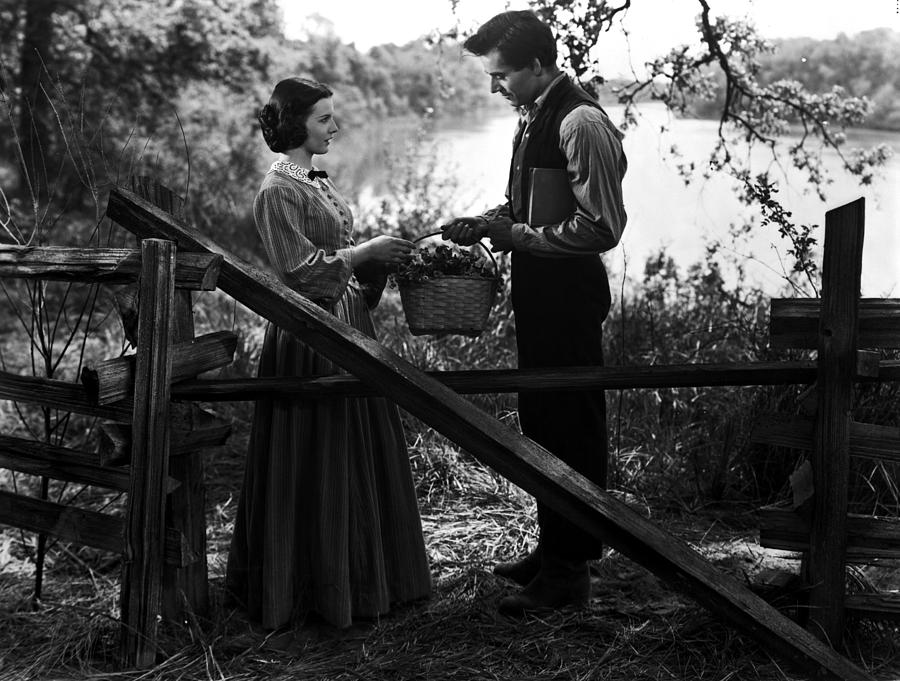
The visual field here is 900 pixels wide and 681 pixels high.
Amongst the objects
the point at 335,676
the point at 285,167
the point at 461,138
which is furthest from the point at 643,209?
the point at 335,676

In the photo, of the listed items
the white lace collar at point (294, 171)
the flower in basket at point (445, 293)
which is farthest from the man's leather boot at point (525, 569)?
the white lace collar at point (294, 171)

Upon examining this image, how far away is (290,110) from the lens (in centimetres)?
384

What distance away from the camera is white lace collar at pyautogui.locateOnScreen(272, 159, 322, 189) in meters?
3.83

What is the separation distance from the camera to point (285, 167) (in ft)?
12.6

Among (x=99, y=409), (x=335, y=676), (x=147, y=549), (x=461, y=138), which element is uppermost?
(x=461, y=138)

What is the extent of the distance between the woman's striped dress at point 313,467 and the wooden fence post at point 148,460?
48cm

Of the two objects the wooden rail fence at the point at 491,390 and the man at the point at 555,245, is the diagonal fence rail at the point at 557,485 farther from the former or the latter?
the man at the point at 555,245

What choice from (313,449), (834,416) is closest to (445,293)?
(313,449)

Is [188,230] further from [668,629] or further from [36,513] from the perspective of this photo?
[668,629]

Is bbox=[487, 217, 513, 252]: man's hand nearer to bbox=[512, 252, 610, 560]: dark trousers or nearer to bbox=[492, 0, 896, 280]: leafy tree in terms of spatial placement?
bbox=[512, 252, 610, 560]: dark trousers

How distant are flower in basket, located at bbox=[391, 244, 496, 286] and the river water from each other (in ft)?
12.4

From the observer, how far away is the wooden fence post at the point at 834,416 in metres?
3.38

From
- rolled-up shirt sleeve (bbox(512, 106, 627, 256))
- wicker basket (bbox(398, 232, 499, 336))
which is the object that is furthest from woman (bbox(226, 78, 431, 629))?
rolled-up shirt sleeve (bbox(512, 106, 627, 256))

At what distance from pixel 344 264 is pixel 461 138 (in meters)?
9.87
